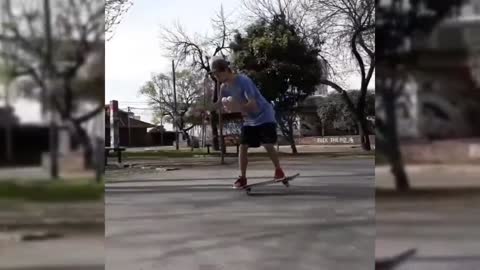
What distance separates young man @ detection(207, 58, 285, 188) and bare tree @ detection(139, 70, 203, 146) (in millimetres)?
118

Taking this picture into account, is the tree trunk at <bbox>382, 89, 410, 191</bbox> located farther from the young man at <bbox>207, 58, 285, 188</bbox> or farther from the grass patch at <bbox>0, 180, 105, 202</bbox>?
the young man at <bbox>207, 58, 285, 188</bbox>

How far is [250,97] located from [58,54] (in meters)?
1.15

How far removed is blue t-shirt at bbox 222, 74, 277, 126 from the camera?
7.03 ft

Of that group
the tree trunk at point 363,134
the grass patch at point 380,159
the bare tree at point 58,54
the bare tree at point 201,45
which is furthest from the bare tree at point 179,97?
the grass patch at point 380,159

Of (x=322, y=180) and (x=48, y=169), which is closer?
(x=48, y=169)

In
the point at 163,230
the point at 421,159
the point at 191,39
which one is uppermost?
the point at 191,39

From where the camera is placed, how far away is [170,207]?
2.30 meters

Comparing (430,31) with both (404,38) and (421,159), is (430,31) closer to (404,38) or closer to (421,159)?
(404,38)

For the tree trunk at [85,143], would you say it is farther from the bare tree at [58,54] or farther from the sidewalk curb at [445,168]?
the sidewalk curb at [445,168]

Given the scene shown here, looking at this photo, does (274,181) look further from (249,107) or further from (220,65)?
(220,65)

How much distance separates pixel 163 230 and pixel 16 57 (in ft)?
3.68

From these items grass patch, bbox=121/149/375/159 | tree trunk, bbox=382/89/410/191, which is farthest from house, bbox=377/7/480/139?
grass patch, bbox=121/149/375/159

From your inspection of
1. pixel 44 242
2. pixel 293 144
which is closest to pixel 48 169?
pixel 44 242

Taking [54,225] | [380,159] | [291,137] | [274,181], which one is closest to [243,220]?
[274,181]
